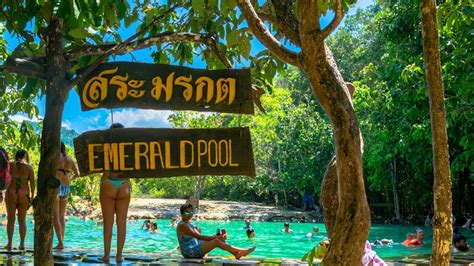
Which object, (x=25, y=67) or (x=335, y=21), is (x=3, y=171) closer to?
(x=25, y=67)

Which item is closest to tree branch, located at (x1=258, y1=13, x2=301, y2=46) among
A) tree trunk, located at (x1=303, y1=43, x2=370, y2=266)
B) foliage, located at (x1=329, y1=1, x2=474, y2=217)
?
tree trunk, located at (x1=303, y1=43, x2=370, y2=266)

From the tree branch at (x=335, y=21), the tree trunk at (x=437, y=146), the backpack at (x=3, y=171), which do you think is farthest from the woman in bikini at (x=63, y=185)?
the tree trunk at (x=437, y=146)

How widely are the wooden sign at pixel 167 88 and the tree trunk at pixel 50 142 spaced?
0.62 feet

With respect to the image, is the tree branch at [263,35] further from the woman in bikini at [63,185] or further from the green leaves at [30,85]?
the woman in bikini at [63,185]

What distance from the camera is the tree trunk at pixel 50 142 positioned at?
3.54m

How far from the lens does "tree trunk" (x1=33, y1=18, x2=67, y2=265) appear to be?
354cm

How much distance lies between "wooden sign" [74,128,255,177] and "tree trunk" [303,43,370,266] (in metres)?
0.91

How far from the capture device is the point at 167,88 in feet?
12.7

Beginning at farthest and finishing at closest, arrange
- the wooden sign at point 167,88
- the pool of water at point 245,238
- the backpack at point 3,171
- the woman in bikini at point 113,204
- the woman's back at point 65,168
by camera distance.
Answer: the pool of water at point 245,238 → the woman's back at point 65,168 → the woman in bikini at point 113,204 → the backpack at point 3,171 → the wooden sign at point 167,88

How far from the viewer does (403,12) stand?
47.8 feet

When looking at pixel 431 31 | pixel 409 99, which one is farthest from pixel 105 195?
pixel 409 99

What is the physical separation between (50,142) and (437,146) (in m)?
2.52

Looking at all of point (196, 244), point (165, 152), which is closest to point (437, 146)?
point (165, 152)

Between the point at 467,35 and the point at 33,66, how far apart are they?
28.7 feet
